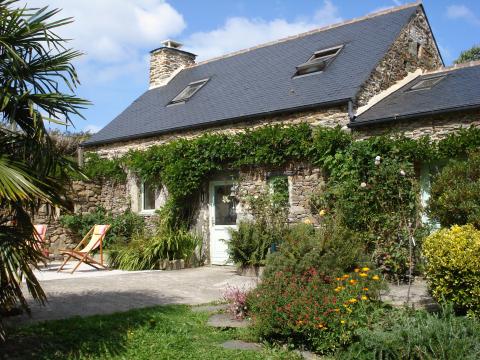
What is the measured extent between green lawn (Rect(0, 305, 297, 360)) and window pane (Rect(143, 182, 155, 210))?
8.19 meters

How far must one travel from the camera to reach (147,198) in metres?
14.7

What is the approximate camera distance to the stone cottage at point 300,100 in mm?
10164

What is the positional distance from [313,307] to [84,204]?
1178cm

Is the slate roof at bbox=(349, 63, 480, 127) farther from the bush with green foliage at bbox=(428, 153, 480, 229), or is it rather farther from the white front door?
the white front door

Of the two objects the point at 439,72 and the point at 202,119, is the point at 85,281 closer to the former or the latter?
the point at 202,119

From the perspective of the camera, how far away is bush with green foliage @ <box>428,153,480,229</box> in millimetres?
5645

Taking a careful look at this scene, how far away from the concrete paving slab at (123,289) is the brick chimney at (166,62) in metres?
8.96

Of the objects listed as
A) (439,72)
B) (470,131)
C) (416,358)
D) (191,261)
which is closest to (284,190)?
(191,261)

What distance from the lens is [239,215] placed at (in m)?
11.8

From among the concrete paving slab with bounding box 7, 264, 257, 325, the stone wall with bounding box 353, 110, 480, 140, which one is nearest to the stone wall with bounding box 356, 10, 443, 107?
the stone wall with bounding box 353, 110, 480, 140

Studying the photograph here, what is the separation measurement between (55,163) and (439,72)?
33.3 ft

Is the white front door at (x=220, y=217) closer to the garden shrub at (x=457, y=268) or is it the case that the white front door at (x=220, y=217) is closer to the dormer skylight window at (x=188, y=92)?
the dormer skylight window at (x=188, y=92)

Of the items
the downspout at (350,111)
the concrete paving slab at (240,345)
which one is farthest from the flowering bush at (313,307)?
the downspout at (350,111)

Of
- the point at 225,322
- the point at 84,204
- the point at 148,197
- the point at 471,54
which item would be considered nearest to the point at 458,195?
the point at 225,322
